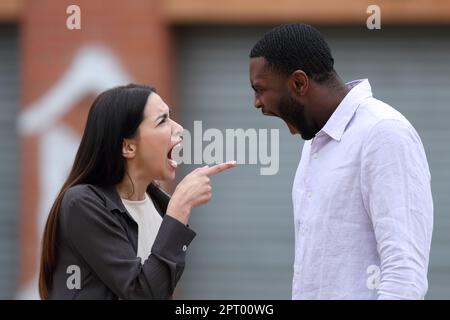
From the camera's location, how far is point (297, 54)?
284cm

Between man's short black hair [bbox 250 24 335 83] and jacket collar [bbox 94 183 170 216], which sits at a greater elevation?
man's short black hair [bbox 250 24 335 83]

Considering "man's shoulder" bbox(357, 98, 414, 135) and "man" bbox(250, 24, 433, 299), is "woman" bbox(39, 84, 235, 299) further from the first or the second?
"man's shoulder" bbox(357, 98, 414, 135)

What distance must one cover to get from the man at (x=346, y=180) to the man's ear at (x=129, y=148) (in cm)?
52

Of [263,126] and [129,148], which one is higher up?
[263,126]

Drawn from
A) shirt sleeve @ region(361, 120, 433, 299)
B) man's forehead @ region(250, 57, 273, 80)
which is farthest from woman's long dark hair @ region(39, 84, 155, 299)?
shirt sleeve @ region(361, 120, 433, 299)

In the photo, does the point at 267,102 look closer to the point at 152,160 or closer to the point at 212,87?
the point at 152,160

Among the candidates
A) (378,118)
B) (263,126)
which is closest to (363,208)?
(378,118)

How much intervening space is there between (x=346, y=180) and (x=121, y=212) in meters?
0.77

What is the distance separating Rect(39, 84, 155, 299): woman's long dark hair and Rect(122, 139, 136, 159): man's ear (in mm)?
18

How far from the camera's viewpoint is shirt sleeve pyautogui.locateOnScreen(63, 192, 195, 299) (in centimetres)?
290

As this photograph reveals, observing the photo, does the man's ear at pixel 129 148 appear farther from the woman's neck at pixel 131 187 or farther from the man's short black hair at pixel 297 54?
the man's short black hair at pixel 297 54

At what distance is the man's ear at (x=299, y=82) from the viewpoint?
283 cm

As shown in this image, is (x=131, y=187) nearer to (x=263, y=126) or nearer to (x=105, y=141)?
(x=105, y=141)

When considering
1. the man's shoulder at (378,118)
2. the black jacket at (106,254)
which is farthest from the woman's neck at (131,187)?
the man's shoulder at (378,118)
